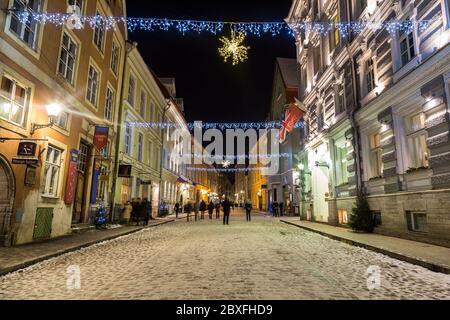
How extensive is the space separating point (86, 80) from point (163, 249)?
9471 millimetres

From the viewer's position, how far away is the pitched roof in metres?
36.0

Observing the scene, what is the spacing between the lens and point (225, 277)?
220 inches

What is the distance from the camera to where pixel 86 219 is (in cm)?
1445

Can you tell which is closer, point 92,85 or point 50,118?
point 50,118

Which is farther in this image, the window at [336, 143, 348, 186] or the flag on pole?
the flag on pole

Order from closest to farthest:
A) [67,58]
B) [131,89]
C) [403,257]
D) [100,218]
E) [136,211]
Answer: [403,257] → [67,58] → [100,218] → [136,211] → [131,89]

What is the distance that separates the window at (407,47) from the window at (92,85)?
13.7 m

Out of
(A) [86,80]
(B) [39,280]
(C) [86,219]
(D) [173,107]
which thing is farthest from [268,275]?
(D) [173,107]

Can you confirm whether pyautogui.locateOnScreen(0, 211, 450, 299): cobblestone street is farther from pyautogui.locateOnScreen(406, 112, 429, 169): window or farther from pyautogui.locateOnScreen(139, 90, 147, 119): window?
pyautogui.locateOnScreen(139, 90, 147, 119): window

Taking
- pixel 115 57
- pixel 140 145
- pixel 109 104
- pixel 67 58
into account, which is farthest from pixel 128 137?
pixel 67 58

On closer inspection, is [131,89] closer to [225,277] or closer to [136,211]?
[136,211]

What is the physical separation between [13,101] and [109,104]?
28.6ft

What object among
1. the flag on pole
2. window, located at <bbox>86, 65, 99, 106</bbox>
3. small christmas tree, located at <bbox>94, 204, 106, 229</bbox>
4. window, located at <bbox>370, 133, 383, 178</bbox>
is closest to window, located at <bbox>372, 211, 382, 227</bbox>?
window, located at <bbox>370, 133, 383, 178</bbox>

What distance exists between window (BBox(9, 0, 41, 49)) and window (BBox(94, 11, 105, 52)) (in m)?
5.27
